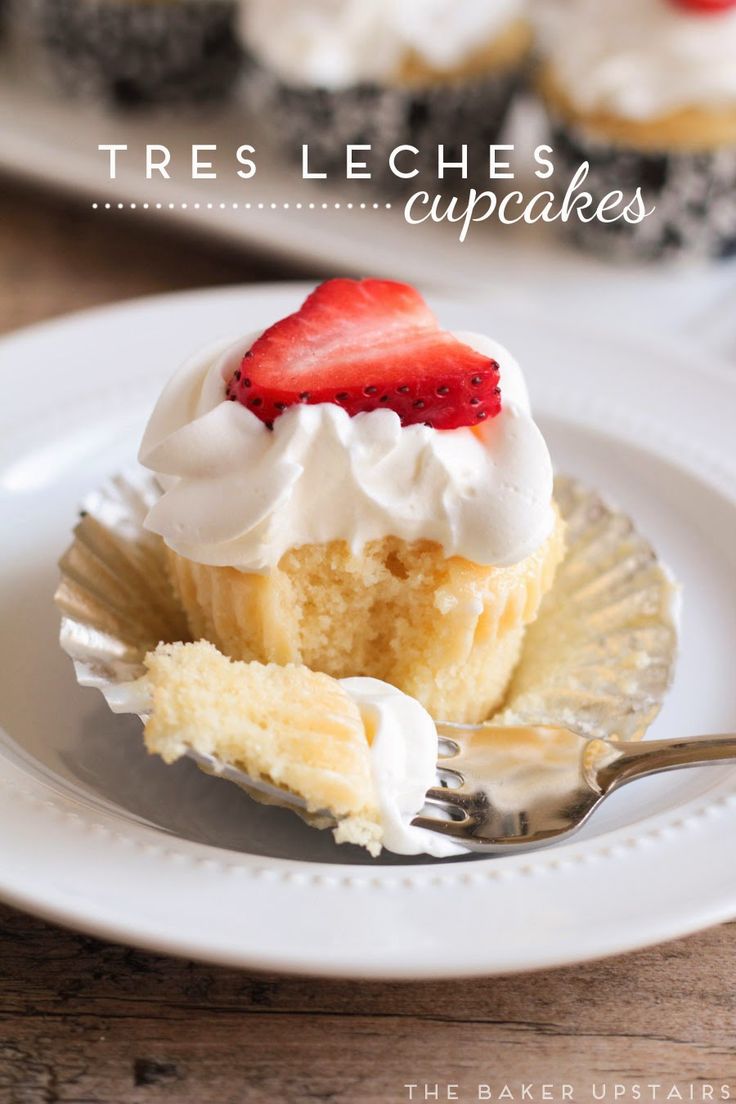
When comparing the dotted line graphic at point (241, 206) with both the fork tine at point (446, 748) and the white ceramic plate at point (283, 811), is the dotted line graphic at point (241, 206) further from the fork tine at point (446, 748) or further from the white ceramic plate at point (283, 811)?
the fork tine at point (446, 748)

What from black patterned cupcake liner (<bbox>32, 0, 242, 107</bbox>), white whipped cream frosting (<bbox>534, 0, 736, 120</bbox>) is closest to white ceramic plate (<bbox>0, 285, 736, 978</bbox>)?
white whipped cream frosting (<bbox>534, 0, 736, 120</bbox>)

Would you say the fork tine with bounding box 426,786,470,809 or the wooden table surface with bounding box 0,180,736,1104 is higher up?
the fork tine with bounding box 426,786,470,809

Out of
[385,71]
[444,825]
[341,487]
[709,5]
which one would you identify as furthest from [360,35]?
[444,825]

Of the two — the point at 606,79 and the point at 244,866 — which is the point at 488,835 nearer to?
the point at 244,866

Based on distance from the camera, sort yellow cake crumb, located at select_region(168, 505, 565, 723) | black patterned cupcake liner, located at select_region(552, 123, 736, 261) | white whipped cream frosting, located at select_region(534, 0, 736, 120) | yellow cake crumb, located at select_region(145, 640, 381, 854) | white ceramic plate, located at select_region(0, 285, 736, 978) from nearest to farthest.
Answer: white ceramic plate, located at select_region(0, 285, 736, 978) → yellow cake crumb, located at select_region(145, 640, 381, 854) → yellow cake crumb, located at select_region(168, 505, 565, 723) → white whipped cream frosting, located at select_region(534, 0, 736, 120) → black patterned cupcake liner, located at select_region(552, 123, 736, 261)

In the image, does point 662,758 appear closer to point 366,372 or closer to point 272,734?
point 272,734

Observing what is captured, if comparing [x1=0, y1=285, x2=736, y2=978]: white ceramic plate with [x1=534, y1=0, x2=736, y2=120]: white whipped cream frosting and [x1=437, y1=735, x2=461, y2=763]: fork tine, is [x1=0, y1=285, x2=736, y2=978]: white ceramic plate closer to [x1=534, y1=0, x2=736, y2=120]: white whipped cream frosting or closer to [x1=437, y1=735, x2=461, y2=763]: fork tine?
[x1=437, y1=735, x2=461, y2=763]: fork tine

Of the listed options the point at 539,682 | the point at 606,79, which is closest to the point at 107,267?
the point at 606,79
